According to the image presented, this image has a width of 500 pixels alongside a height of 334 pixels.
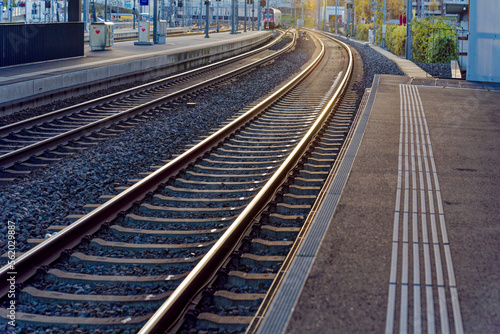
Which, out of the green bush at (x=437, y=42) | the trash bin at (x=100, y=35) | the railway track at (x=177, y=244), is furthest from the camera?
the green bush at (x=437, y=42)

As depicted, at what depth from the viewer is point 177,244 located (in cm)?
625

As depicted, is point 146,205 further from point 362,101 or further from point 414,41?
point 414,41

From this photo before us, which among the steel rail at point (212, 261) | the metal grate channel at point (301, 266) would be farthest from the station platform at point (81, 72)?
the metal grate channel at point (301, 266)

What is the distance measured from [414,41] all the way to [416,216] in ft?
95.7

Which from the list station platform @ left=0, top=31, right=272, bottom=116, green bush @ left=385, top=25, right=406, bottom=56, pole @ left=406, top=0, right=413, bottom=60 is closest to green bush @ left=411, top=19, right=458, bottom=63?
pole @ left=406, top=0, right=413, bottom=60

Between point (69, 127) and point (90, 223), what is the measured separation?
5.83m

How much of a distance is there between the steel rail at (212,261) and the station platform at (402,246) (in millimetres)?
654

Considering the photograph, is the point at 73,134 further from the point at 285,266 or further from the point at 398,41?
the point at 398,41

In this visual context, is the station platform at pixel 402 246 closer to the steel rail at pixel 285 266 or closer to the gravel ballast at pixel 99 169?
the steel rail at pixel 285 266

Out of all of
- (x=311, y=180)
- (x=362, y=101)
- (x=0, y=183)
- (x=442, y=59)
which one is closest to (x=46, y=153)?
(x=0, y=183)

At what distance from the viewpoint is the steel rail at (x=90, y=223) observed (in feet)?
17.6

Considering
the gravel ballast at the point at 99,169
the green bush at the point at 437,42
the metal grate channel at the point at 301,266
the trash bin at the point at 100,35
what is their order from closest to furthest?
the metal grate channel at the point at 301,266 → the gravel ballast at the point at 99,169 → the trash bin at the point at 100,35 → the green bush at the point at 437,42

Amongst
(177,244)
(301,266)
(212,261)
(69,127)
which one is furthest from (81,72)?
(301,266)

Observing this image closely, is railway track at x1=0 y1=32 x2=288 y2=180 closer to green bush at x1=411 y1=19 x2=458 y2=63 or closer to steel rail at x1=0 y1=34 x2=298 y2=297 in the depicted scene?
steel rail at x1=0 y1=34 x2=298 y2=297
